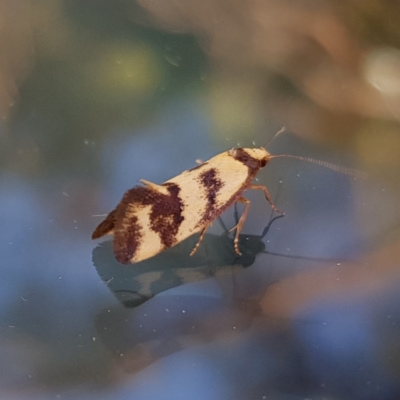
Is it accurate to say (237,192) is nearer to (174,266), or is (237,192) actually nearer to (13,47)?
(174,266)

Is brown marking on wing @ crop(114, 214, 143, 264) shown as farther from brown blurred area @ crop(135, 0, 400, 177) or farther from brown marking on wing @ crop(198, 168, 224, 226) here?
brown blurred area @ crop(135, 0, 400, 177)

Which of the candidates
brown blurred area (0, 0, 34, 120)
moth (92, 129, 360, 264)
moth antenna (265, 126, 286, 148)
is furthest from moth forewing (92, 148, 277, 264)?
brown blurred area (0, 0, 34, 120)

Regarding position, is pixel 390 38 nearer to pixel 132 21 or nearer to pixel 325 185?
pixel 325 185

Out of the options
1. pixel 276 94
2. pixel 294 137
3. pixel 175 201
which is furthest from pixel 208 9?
pixel 175 201

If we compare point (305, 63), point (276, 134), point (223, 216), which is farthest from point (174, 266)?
point (305, 63)

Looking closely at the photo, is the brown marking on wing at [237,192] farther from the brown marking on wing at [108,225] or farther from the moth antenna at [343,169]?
the moth antenna at [343,169]

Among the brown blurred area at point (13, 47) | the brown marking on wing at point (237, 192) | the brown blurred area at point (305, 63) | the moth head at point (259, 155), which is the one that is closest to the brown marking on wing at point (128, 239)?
the brown marking on wing at point (237, 192)
